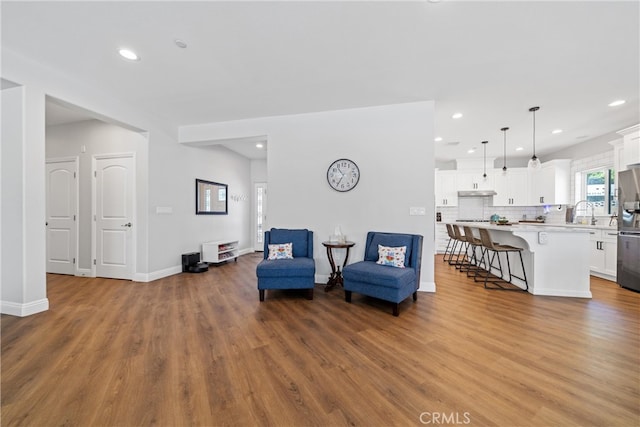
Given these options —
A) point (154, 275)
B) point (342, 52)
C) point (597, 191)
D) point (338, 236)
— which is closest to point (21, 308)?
point (154, 275)

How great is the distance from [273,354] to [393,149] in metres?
3.10

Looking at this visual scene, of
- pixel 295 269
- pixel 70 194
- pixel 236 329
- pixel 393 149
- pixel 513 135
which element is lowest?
pixel 236 329

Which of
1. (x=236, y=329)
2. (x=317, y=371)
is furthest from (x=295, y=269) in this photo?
(x=317, y=371)

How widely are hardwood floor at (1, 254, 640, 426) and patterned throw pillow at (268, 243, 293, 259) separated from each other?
0.66 meters

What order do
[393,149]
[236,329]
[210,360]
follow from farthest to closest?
[393,149]
[236,329]
[210,360]

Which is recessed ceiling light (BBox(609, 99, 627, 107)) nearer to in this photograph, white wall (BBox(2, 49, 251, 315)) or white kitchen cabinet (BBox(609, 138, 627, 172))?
white kitchen cabinet (BBox(609, 138, 627, 172))

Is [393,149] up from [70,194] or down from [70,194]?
up

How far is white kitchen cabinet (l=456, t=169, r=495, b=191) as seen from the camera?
7.02 meters

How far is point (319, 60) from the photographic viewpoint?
108 inches

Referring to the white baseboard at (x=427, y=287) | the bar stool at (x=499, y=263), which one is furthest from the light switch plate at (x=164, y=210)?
the bar stool at (x=499, y=263)

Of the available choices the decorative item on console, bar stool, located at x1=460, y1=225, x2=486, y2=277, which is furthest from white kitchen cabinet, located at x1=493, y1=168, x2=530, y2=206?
the decorative item on console

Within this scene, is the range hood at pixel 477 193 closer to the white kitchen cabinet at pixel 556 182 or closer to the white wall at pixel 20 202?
the white kitchen cabinet at pixel 556 182

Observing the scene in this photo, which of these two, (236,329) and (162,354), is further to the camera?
(236,329)

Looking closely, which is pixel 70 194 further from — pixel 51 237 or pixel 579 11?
pixel 579 11
